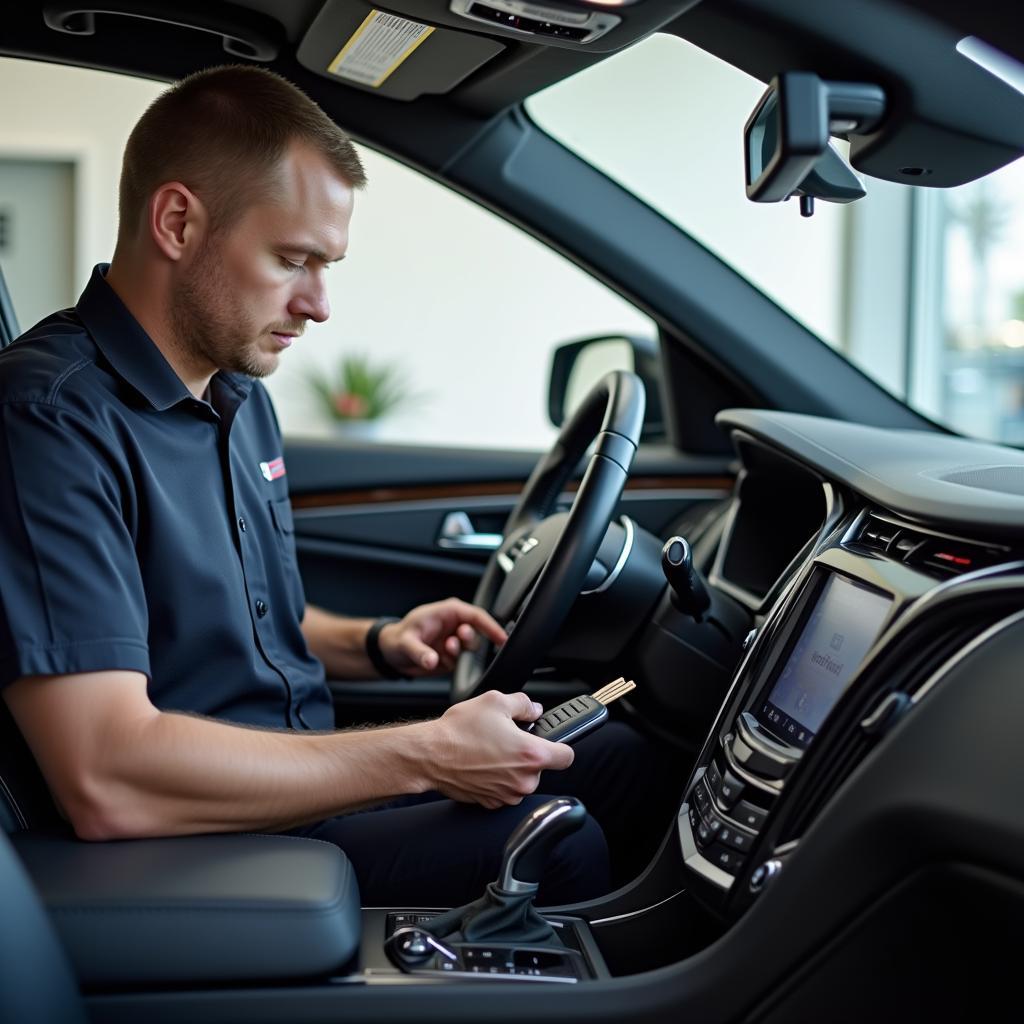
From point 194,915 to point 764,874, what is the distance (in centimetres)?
47

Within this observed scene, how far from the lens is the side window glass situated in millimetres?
6570

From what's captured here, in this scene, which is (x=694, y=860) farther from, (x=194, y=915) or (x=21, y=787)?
(x=21, y=787)

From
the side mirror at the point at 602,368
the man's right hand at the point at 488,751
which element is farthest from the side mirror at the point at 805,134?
Answer: the side mirror at the point at 602,368

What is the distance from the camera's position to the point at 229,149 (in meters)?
1.26

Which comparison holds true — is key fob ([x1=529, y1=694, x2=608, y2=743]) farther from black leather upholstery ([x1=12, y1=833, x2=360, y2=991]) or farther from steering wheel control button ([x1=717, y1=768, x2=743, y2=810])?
black leather upholstery ([x1=12, y1=833, x2=360, y2=991])

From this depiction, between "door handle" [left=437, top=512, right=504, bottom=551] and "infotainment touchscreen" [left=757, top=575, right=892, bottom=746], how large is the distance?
0.91 meters

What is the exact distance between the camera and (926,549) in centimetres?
111

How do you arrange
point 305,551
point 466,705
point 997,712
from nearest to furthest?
point 997,712, point 466,705, point 305,551

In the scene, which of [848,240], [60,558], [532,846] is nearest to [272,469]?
[60,558]

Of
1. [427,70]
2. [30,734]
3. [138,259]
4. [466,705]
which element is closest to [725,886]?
[466,705]

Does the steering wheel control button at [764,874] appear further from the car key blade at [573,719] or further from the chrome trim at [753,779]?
the car key blade at [573,719]

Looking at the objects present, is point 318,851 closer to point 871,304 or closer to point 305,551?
point 305,551

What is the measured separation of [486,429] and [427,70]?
17.2 ft

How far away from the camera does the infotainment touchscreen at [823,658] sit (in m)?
1.11
